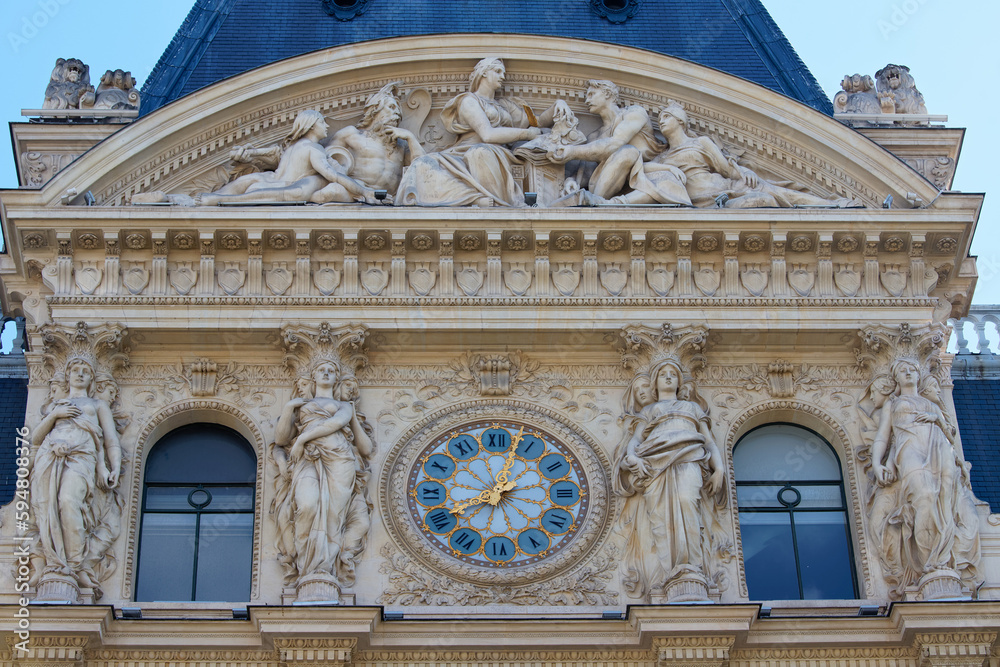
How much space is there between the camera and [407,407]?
63.6 feet

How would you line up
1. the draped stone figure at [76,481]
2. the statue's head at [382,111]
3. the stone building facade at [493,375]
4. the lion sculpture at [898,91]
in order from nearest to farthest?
the stone building facade at [493,375]
the draped stone figure at [76,481]
the statue's head at [382,111]
the lion sculpture at [898,91]

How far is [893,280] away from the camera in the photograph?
19984 millimetres

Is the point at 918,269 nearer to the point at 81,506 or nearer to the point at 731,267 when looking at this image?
the point at 731,267

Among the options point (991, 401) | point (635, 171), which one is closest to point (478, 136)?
point (635, 171)

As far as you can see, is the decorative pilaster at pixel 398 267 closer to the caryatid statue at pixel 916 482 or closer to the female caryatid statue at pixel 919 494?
the caryatid statue at pixel 916 482

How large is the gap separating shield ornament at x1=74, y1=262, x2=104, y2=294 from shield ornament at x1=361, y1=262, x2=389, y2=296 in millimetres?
2530

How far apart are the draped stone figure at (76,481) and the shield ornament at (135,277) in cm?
73

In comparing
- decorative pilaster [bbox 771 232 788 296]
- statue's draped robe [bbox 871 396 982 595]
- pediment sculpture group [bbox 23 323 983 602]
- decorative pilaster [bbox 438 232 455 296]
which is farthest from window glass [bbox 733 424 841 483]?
decorative pilaster [bbox 438 232 455 296]

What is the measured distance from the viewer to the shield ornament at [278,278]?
64.7ft

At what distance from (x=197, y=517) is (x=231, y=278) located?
2375mm

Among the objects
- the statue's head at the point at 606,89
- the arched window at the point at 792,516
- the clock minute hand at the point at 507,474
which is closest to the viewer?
the arched window at the point at 792,516

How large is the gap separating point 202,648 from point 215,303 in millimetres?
3671

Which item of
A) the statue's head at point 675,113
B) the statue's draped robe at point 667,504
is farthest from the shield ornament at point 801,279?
the statue's head at point 675,113

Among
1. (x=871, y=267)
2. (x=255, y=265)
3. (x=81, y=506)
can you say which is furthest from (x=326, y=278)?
(x=871, y=267)
